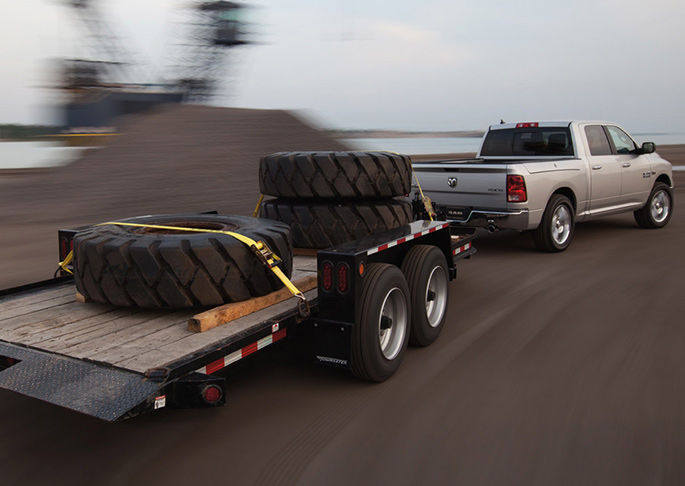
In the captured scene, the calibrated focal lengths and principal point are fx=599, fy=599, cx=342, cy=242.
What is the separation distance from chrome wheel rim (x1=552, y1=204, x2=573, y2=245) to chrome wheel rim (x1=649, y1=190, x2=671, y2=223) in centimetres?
287

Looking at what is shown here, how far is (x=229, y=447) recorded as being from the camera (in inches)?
129

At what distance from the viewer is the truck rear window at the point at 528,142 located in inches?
366

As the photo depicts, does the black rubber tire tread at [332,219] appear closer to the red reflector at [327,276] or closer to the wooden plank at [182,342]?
the red reflector at [327,276]

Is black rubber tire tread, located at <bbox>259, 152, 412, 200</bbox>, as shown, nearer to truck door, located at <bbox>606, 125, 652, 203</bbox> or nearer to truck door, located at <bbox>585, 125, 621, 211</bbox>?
truck door, located at <bbox>585, 125, 621, 211</bbox>

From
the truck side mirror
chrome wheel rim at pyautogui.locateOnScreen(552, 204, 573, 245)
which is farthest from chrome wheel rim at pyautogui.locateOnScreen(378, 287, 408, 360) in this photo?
the truck side mirror

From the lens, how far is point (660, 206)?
1107cm

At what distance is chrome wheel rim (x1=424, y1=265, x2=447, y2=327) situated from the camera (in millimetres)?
4966

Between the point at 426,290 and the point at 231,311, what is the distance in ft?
5.75

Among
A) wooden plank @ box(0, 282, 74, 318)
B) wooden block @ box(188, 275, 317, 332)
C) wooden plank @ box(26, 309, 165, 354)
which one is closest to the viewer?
wooden plank @ box(26, 309, 165, 354)

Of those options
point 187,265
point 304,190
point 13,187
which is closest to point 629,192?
point 304,190

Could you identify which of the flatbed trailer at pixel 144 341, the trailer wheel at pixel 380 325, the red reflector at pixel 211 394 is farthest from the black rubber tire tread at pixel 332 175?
the red reflector at pixel 211 394

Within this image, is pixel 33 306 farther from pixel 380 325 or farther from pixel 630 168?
pixel 630 168

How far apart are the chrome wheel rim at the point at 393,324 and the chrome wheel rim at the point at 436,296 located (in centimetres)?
64

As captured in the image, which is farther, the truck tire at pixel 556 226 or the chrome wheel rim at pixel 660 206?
the chrome wheel rim at pixel 660 206
